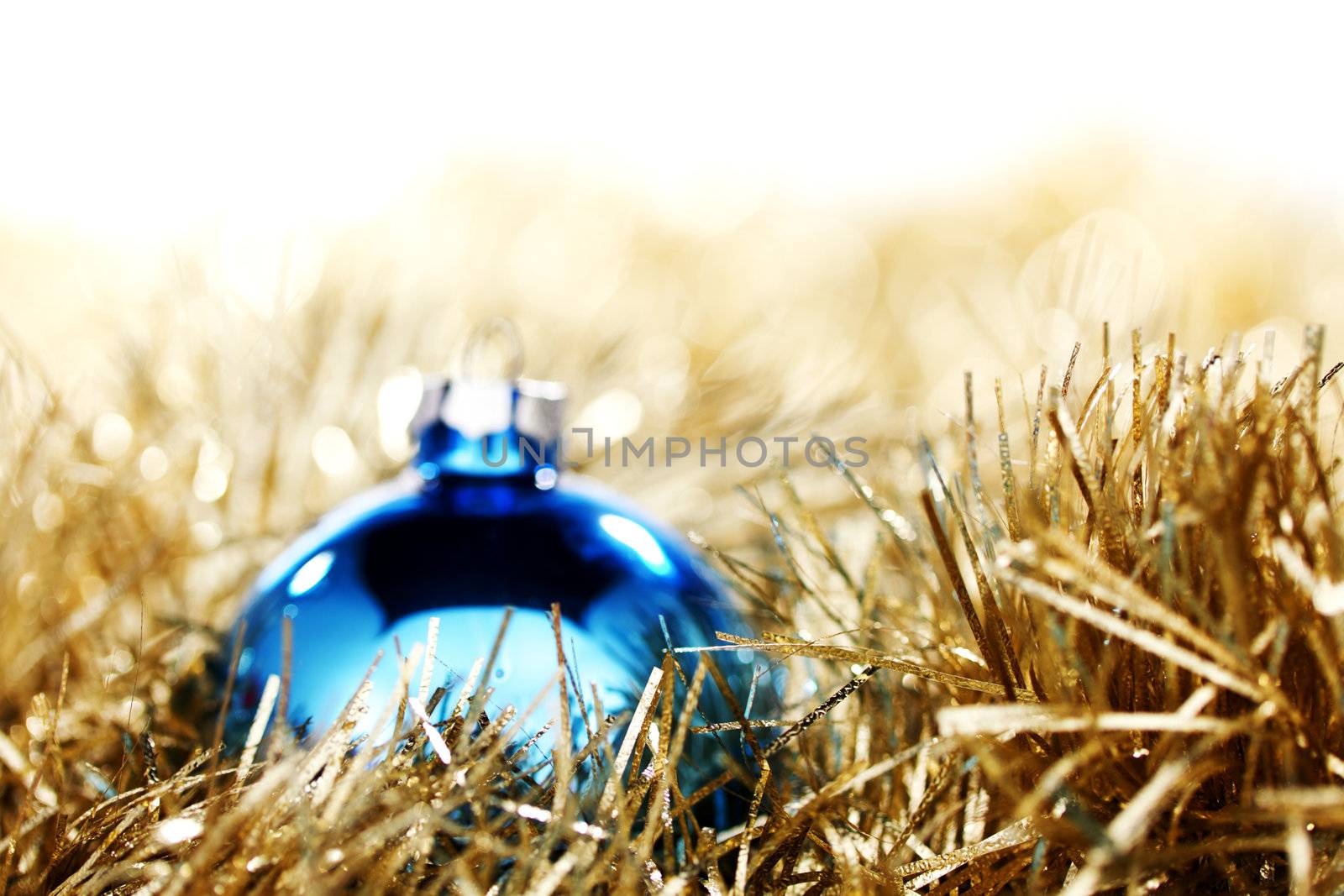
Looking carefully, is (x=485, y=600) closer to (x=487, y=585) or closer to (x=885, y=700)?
(x=487, y=585)

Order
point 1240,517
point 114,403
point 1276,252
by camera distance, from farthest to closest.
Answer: point 1276,252
point 114,403
point 1240,517

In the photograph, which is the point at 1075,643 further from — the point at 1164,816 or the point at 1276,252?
the point at 1276,252

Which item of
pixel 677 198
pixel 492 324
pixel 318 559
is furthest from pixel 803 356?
pixel 677 198

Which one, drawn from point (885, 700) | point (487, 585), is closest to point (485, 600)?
point (487, 585)
